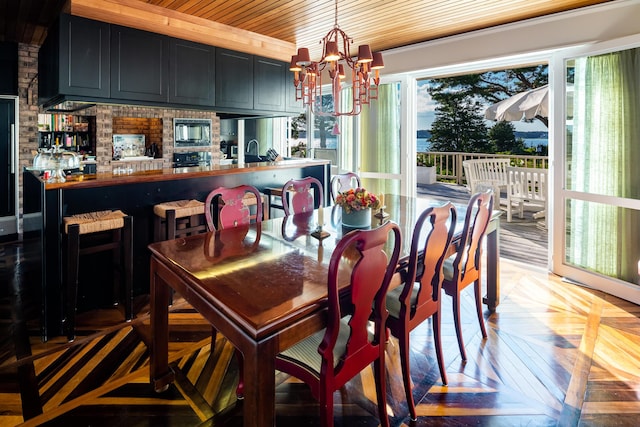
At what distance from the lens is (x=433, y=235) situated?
72.6 inches

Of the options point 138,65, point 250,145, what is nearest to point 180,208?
point 138,65

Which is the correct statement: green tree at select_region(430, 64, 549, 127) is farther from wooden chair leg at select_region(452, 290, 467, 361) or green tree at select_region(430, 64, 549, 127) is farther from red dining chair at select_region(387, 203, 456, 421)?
red dining chair at select_region(387, 203, 456, 421)

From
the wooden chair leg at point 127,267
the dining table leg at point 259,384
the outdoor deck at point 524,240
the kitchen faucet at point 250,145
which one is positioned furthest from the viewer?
the kitchen faucet at point 250,145

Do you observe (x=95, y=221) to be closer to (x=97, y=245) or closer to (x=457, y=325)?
(x=97, y=245)

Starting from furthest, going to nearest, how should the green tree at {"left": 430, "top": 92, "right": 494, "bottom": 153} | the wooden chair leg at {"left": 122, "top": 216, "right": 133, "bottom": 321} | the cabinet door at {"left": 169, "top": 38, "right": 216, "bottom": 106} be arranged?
the green tree at {"left": 430, "top": 92, "right": 494, "bottom": 153}, the cabinet door at {"left": 169, "top": 38, "right": 216, "bottom": 106}, the wooden chair leg at {"left": 122, "top": 216, "right": 133, "bottom": 321}

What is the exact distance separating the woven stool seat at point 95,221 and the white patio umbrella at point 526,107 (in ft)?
20.3

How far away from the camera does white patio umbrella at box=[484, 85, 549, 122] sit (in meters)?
6.18

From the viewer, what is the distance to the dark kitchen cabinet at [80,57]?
3086 millimetres

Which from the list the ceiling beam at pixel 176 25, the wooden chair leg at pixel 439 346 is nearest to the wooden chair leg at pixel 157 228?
the ceiling beam at pixel 176 25

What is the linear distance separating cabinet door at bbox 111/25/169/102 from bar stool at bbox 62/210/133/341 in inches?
49.7

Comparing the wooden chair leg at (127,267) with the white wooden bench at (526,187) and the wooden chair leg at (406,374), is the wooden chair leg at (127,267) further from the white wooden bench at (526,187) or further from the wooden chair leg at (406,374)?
the white wooden bench at (526,187)

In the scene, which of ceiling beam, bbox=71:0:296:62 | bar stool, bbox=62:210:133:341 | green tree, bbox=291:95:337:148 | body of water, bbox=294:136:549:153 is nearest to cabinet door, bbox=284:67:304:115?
ceiling beam, bbox=71:0:296:62

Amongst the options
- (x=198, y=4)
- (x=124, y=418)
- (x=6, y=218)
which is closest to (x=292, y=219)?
(x=124, y=418)

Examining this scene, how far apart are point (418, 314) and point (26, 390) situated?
2.04 meters
